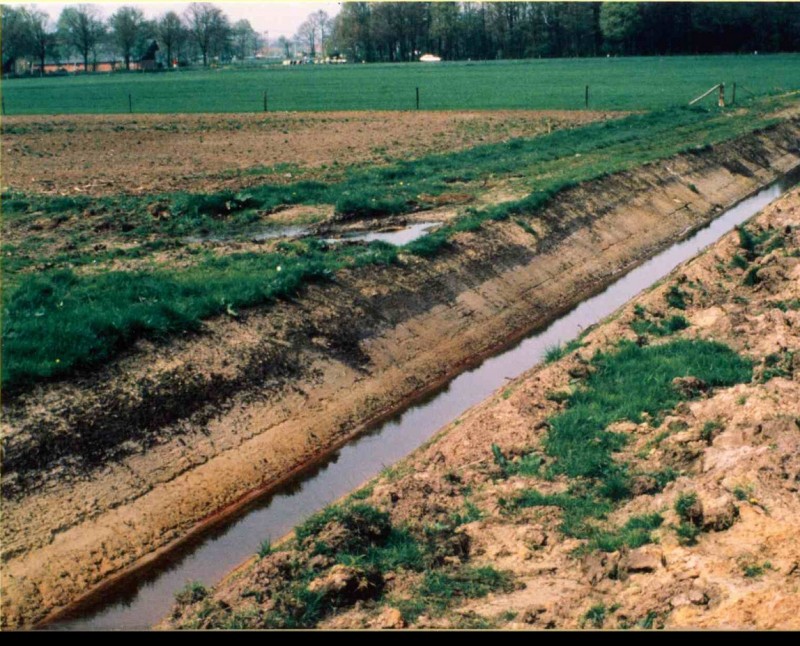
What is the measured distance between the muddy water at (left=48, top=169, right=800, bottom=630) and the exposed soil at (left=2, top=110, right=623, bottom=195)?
39.7 feet

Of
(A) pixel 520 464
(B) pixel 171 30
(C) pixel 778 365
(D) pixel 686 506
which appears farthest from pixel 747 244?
(B) pixel 171 30

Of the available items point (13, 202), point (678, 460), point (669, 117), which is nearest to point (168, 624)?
point (678, 460)

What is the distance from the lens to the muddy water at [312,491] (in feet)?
31.8

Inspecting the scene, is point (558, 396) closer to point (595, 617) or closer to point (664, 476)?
point (664, 476)

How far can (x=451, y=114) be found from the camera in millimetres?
48312

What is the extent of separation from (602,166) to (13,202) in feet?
52.7

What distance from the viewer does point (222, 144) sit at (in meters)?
37.5

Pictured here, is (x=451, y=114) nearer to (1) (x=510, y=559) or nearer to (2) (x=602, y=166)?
(2) (x=602, y=166)

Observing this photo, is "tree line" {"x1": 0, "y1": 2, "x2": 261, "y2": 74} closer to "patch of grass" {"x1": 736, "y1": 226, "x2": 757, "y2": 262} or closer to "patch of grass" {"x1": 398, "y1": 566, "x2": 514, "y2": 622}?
"patch of grass" {"x1": 736, "y1": 226, "x2": 757, "y2": 262}

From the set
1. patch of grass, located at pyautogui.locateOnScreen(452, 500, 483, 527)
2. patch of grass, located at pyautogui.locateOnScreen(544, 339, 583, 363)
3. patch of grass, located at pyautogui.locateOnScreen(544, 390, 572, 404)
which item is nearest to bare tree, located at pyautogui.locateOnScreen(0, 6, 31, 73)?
patch of grass, located at pyautogui.locateOnScreen(544, 339, 583, 363)

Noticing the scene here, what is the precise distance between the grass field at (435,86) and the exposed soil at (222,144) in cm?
628

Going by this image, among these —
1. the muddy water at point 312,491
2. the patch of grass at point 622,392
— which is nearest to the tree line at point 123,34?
the muddy water at point 312,491

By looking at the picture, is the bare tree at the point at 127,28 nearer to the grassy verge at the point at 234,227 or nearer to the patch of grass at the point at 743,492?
the grassy verge at the point at 234,227

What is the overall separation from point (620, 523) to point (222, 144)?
31227mm
